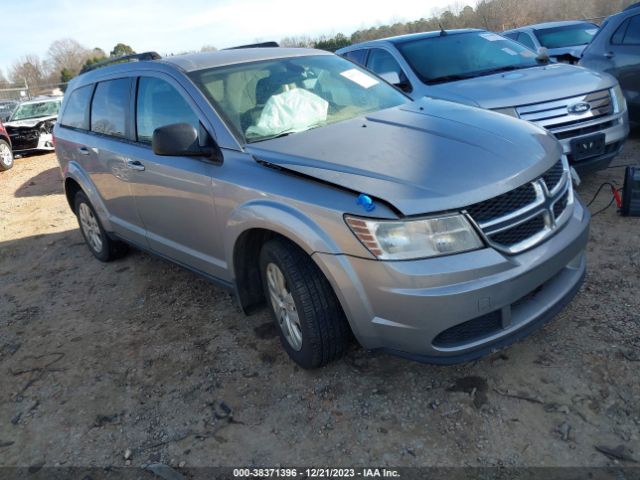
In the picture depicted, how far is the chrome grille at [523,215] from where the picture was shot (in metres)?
2.27

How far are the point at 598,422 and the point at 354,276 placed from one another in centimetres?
125

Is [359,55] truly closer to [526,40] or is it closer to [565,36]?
[526,40]

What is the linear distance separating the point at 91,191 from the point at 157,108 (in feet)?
4.77

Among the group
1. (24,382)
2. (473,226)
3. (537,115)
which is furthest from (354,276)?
(537,115)

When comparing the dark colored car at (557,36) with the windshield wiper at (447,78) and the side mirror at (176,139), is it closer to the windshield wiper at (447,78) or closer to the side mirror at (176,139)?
the windshield wiper at (447,78)

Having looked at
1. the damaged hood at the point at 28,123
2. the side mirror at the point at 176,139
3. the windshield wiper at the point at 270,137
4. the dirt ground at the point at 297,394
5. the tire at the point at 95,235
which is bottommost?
the dirt ground at the point at 297,394

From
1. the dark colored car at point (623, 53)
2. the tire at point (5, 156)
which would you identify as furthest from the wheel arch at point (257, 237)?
the tire at point (5, 156)

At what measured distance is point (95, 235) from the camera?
503cm

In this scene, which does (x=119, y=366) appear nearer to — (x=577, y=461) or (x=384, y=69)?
(x=577, y=461)

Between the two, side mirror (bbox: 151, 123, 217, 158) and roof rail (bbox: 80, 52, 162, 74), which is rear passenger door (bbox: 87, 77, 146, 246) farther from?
side mirror (bbox: 151, 123, 217, 158)

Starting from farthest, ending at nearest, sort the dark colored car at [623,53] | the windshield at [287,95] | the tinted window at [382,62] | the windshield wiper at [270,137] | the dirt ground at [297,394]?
the dark colored car at [623,53], the tinted window at [382,62], the windshield at [287,95], the windshield wiper at [270,137], the dirt ground at [297,394]

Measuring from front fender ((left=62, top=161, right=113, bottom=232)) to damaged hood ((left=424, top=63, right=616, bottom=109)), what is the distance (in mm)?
3223

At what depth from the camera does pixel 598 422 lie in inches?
89.5

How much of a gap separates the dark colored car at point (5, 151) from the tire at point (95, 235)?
8.28m
